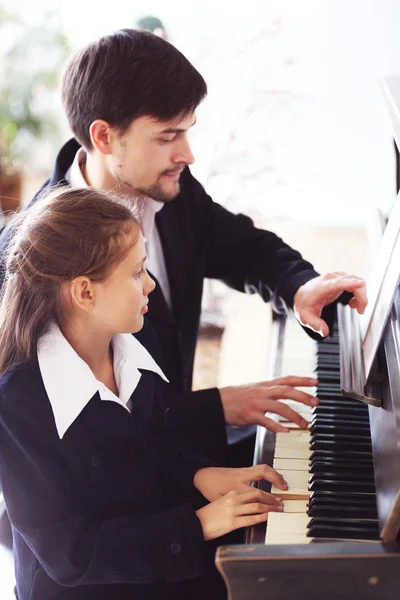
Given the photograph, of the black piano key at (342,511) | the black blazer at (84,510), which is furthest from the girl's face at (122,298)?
the black piano key at (342,511)

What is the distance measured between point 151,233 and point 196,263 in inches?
6.6

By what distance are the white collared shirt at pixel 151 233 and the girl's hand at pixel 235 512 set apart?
2.50ft

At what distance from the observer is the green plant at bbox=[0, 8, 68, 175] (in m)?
4.10

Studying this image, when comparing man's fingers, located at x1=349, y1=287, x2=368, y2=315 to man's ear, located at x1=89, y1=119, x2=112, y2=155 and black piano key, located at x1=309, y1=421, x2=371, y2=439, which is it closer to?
black piano key, located at x1=309, y1=421, x2=371, y2=439

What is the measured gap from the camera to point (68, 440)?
1.36m

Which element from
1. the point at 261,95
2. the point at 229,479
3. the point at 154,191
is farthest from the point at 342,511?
the point at 261,95

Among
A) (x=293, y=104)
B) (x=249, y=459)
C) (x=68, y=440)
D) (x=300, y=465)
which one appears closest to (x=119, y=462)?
(x=68, y=440)

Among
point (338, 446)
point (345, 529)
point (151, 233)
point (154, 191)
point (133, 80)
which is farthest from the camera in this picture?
point (151, 233)

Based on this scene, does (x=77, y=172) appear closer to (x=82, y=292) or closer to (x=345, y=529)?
(x=82, y=292)

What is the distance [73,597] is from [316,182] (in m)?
3.49

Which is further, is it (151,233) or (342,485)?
(151,233)

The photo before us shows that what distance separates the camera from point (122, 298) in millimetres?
1402

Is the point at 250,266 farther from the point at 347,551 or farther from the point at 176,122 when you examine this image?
the point at 347,551

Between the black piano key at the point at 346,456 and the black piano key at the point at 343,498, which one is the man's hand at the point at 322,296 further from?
the black piano key at the point at 343,498
